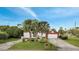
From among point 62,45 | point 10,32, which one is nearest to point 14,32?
point 10,32

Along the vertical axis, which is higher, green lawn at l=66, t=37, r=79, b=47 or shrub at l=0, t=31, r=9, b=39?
shrub at l=0, t=31, r=9, b=39

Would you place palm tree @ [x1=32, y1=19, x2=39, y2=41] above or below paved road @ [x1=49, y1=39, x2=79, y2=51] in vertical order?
above

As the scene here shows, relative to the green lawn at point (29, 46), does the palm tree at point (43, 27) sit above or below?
above

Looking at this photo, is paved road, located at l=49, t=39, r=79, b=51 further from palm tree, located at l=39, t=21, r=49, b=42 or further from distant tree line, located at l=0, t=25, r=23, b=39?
distant tree line, located at l=0, t=25, r=23, b=39

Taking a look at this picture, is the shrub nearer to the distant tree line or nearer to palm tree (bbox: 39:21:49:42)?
the distant tree line

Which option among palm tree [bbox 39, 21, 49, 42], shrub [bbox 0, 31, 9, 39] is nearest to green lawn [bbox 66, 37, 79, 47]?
palm tree [bbox 39, 21, 49, 42]

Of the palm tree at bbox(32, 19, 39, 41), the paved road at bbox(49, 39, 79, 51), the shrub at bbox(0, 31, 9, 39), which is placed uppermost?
the palm tree at bbox(32, 19, 39, 41)

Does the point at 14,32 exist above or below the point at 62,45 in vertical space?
above

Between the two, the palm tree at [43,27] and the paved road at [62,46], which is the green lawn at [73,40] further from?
the palm tree at [43,27]

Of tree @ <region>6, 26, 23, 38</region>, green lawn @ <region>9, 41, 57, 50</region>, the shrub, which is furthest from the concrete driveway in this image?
the shrub

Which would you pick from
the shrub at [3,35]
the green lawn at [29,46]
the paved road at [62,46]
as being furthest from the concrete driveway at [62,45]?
the shrub at [3,35]

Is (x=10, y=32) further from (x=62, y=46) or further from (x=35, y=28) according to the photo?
(x=62, y=46)

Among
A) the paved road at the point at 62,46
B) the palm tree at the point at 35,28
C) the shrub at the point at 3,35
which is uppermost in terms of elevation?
→ the palm tree at the point at 35,28
